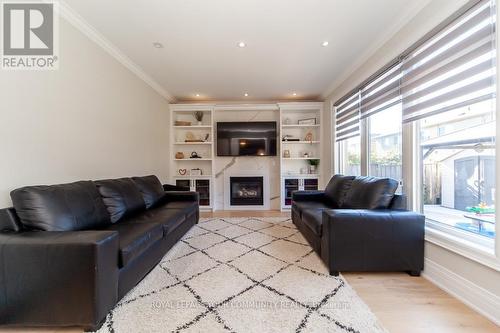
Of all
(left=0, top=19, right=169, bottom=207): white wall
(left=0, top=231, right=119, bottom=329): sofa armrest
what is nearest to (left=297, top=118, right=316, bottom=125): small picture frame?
(left=0, top=19, right=169, bottom=207): white wall

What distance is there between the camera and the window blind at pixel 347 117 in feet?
11.3

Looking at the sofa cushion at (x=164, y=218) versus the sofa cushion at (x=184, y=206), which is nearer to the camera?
the sofa cushion at (x=164, y=218)

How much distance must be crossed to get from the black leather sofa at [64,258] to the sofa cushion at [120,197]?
0.17 m

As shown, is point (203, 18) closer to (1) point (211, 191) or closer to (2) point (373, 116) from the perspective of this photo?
(2) point (373, 116)

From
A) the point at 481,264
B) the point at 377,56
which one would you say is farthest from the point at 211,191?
the point at 481,264

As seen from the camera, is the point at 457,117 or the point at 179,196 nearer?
the point at 457,117

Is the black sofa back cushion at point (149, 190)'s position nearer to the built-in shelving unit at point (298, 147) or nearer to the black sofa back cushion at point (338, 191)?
the black sofa back cushion at point (338, 191)

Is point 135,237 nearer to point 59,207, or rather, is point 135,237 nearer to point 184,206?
point 59,207

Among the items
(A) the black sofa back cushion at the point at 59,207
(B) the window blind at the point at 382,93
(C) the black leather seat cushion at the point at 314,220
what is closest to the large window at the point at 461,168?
(B) the window blind at the point at 382,93

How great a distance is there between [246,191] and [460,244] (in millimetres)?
3916

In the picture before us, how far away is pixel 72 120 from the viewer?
7.60 ft

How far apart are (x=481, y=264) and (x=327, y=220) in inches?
41.4

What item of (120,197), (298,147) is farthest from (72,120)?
(298,147)

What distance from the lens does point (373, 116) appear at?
122 inches
